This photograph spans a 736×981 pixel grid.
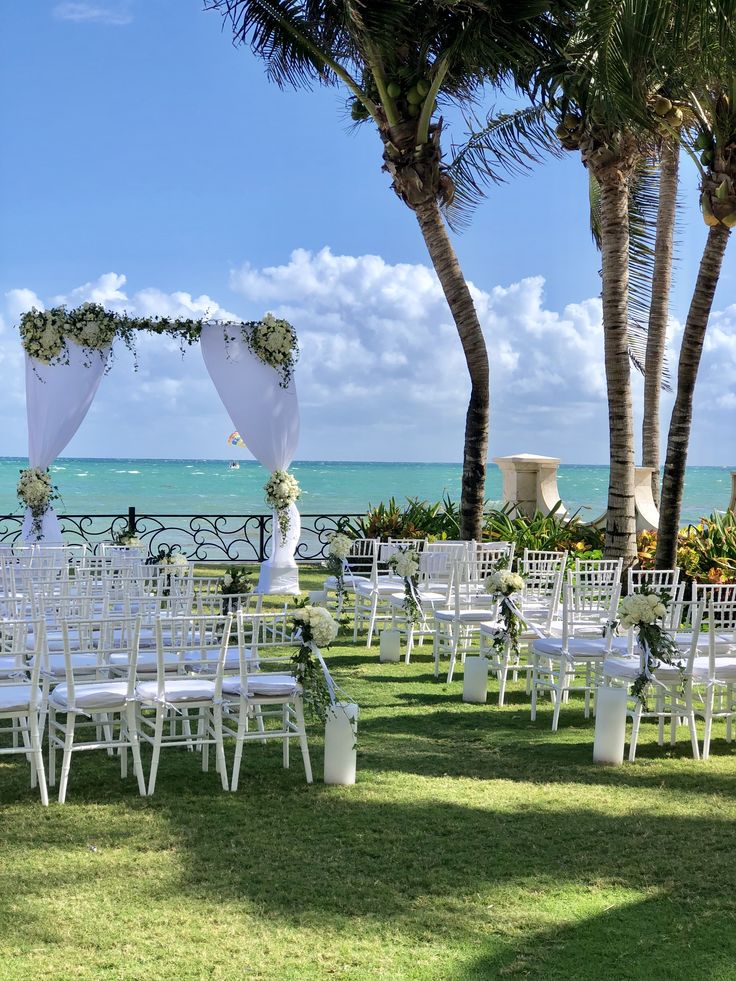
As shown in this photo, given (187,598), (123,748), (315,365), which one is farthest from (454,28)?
(315,365)

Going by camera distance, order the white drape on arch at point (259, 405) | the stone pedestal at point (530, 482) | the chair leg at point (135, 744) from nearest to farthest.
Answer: the chair leg at point (135, 744)
the white drape on arch at point (259, 405)
the stone pedestal at point (530, 482)

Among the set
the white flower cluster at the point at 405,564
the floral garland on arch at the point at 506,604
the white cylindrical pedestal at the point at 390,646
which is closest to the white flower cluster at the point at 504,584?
the floral garland on arch at the point at 506,604

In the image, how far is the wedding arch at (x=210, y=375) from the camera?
1336 centimetres

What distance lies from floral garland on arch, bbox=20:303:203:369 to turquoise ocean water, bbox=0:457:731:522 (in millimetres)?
31786

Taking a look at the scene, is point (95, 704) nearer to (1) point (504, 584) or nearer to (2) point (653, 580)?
(1) point (504, 584)

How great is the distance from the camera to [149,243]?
63188 mm

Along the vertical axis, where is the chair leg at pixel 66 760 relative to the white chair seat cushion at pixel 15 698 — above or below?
below

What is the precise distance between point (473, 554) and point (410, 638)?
1229 millimetres

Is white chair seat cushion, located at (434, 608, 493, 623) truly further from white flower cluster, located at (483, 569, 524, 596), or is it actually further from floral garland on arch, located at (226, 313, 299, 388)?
floral garland on arch, located at (226, 313, 299, 388)

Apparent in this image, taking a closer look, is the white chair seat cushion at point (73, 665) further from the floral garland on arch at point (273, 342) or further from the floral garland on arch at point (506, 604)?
the floral garland on arch at point (273, 342)

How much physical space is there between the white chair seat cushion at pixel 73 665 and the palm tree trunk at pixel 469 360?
6.89m

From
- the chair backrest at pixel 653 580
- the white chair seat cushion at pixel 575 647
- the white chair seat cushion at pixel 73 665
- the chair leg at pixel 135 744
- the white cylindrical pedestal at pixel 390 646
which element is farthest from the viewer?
the white cylindrical pedestal at pixel 390 646

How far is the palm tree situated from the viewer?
12.4 metres

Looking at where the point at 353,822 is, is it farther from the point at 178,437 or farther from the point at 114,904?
the point at 178,437
